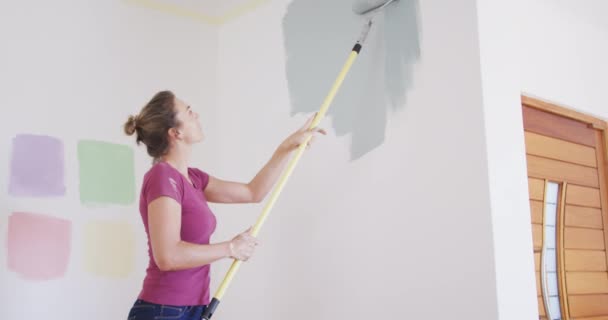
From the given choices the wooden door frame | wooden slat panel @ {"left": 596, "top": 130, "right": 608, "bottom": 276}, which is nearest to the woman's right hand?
the wooden door frame

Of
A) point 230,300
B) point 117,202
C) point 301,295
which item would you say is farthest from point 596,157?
point 117,202

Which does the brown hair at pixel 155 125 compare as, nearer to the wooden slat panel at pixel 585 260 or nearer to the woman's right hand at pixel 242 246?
the woman's right hand at pixel 242 246

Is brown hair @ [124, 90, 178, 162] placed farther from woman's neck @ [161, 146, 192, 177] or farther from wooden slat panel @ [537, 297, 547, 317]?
wooden slat panel @ [537, 297, 547, 317]

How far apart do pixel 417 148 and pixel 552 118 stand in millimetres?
745

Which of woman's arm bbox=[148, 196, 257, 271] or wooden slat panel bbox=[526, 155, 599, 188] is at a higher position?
wooden slat panel bbox=[526, 155, 599, 188]

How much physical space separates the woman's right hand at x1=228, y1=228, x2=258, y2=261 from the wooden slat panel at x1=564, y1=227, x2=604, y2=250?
1308 millimetres

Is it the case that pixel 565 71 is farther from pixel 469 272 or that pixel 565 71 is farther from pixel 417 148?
pixel 469 272

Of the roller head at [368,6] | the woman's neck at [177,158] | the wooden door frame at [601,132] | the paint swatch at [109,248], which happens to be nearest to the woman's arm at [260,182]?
the woman's neck at [177,158]

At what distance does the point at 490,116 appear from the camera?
1697 millimetres

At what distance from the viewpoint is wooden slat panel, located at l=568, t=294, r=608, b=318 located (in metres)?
2.16

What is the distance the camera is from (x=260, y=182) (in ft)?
6.15

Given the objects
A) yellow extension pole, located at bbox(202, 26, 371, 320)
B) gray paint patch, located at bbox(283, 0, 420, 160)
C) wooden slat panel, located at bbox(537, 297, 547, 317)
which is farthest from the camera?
wooden slat panel, located at bbox(537, 297, 547, 317)

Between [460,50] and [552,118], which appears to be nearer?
[460,50]

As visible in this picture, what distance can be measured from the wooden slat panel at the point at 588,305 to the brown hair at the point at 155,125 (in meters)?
1.58
